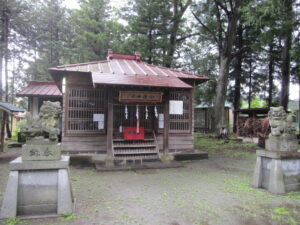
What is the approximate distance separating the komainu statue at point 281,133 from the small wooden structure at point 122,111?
299 cm

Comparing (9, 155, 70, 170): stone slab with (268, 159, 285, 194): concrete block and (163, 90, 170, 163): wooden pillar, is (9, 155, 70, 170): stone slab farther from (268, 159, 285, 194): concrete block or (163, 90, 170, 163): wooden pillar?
(163, 90, 170, 163): wooden pillar

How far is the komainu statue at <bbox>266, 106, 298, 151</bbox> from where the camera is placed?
512 centimetres

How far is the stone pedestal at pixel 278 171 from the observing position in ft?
16.4

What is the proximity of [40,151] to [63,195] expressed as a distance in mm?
894

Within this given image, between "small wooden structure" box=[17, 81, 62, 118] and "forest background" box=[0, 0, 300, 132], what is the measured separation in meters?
3.07

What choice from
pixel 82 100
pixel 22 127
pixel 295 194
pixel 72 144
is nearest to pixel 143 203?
pixel 22 127

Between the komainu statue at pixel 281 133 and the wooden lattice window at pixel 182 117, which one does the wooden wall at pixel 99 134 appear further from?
the komainu statue at pixel 281 133

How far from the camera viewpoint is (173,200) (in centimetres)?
455

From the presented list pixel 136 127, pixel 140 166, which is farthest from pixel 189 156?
pixel 136 127

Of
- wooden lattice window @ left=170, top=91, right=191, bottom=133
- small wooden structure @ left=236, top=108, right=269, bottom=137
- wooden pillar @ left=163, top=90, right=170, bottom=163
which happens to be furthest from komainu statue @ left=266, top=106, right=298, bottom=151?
small wooden structure @ left=236, top=108, right=269, bottom=137

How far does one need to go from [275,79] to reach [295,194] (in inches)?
753

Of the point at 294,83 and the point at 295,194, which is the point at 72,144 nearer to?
the point at 295,194

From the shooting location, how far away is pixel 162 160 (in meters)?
8.20

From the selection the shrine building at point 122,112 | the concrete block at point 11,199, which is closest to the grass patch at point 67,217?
the concrete block at point 11,199
